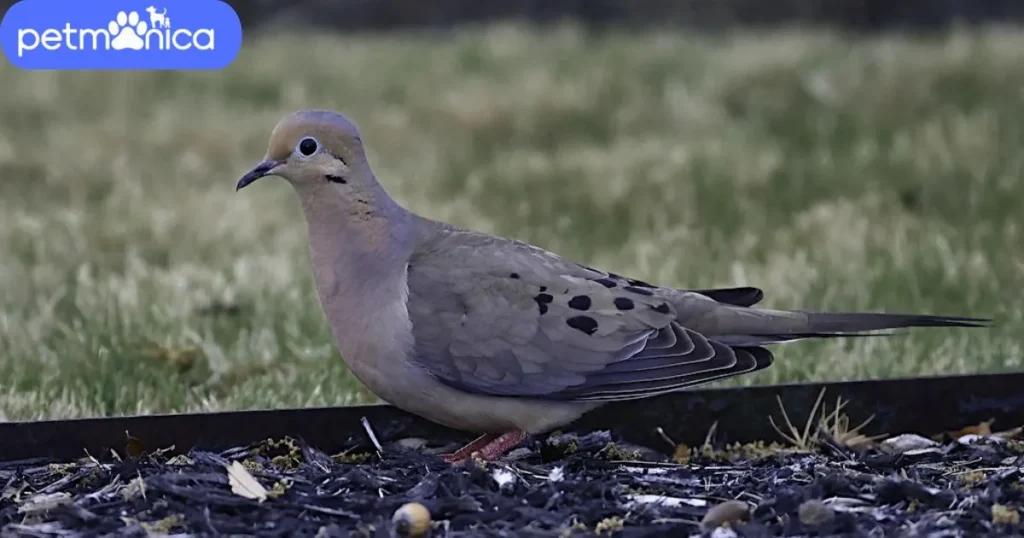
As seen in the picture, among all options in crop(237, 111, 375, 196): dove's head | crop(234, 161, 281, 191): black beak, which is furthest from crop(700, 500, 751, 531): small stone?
crop(234, 161, 281, 191): black beak

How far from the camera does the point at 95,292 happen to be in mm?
5223

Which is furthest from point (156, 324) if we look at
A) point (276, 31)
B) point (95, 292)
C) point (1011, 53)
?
point (276, 31)

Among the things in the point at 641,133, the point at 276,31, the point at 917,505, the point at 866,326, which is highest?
the point at 276,31

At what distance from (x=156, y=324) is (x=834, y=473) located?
259cm

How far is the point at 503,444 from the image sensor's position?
3.48 m

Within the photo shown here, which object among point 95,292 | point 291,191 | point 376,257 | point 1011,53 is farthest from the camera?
point 1011,53

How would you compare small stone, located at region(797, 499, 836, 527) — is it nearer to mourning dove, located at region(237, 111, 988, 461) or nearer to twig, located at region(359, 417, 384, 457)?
mourning dove, located at region(237, 111, 988, 461)

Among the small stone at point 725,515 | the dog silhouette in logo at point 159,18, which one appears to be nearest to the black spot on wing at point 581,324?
the small stone at point 725,515

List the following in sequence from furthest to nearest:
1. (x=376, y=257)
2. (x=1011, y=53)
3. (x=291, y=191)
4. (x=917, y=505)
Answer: (x=1011, y=53)
(x=291, y=191)
(x=376, y=257)
(x=917, y=505)

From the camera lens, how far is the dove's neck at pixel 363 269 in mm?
3367

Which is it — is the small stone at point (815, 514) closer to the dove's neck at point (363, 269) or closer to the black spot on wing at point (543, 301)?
the black spot on wing at point (543, 301)

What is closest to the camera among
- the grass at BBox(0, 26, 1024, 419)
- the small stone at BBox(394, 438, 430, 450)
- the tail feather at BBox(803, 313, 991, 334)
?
the tail feather at BBox(803, 313, 991, 334)

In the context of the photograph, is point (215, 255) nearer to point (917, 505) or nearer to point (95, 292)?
point (95, 292)

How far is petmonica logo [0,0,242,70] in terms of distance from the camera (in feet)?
17.0
